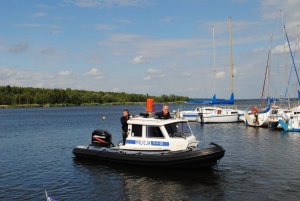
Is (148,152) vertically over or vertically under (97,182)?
over

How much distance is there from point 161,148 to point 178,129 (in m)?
1.47

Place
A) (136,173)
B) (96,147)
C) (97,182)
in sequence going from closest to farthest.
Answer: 1. (97,182)
2. (136,173)
3. (96,147)

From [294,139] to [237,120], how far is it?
2154 centimetres

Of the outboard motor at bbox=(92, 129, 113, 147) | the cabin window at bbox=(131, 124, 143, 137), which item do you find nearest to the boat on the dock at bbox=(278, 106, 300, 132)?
the outboard motor at bbox=(92, 129, 113, 147)

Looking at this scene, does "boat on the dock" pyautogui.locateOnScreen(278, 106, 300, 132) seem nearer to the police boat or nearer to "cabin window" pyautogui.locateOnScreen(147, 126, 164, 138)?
the police boat

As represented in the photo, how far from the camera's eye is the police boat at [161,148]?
61.5 ft

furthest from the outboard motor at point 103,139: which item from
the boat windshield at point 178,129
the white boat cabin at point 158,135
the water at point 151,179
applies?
the boat windshield at point 178,129

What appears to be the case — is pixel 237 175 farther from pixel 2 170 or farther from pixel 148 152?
pixel 2 170

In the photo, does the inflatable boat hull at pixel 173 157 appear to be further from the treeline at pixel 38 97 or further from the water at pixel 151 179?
the treeline at pixel 38 97

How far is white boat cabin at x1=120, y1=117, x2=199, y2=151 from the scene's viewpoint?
19.5m

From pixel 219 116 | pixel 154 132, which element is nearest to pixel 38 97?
pixel 219 116

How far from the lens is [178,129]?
20141 millimetres

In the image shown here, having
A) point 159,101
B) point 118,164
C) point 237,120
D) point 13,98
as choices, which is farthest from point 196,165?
point 13,98

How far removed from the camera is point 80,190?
55.2 ft
